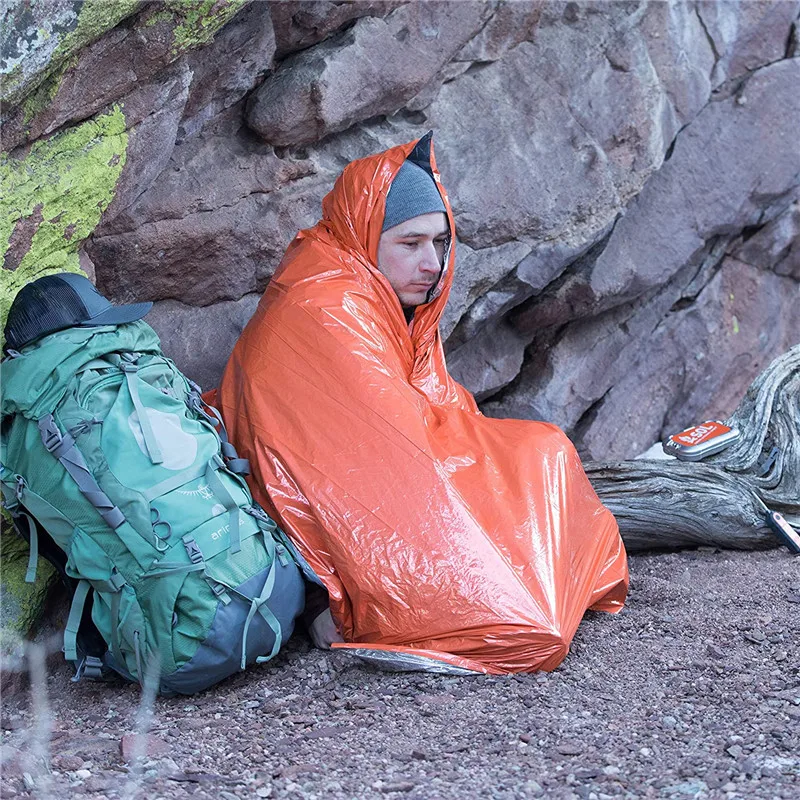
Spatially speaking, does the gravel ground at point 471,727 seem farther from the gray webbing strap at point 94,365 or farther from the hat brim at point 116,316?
the hat brim at point 116,316

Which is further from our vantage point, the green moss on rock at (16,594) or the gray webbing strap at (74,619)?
the green moss on rock at (16,594)

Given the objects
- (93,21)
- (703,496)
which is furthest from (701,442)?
(93,21)

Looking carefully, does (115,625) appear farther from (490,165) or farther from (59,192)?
(490,165)

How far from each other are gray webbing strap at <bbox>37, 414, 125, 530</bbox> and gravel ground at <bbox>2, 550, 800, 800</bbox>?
0.51m

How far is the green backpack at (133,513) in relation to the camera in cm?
248

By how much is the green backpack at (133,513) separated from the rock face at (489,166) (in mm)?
358

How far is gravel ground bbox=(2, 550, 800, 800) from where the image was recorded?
83.0 inches

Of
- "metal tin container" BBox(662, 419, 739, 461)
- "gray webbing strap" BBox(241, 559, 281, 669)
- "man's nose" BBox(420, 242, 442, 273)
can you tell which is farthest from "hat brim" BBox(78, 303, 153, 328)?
"metal tin container" BBox(662, 419, 739, 461)

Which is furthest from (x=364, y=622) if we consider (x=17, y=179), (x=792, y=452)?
(x=792, y=452)

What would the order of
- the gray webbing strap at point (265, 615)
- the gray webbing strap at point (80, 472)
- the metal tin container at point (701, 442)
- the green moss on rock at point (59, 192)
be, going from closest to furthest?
the gray webbing strap at point (80, 472)
the gray webbing strap at point (265, 615)
the green moss on rock at point (59, 192)
the metal tin container at point (701, 442)

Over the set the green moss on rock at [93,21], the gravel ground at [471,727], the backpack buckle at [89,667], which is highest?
the green moss on rock at [93,21]

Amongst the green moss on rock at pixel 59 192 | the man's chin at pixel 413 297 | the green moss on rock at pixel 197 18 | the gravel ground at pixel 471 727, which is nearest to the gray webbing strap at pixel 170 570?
the gravel ground at pixel 471 727

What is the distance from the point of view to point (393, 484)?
2.83 meters

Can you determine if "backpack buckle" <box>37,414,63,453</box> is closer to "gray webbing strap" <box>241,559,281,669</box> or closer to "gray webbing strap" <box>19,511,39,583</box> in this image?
"gray webbing strap" <box>19,511,39,583</box>
